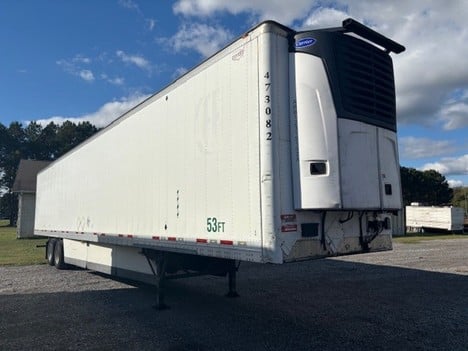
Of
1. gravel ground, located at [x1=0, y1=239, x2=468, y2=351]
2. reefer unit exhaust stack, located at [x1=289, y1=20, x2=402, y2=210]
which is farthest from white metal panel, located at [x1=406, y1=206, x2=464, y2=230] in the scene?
reefer unit exhaust stack, located at [x1=289, y1=20, x2=402, y2=210]

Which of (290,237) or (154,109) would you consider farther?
(154,109)

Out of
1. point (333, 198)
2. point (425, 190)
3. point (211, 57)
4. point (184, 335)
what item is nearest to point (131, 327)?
point (184, 335)

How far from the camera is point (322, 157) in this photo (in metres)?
5.48

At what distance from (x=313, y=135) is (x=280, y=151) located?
0.49 metres

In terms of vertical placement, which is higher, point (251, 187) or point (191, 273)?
point (251, 187)

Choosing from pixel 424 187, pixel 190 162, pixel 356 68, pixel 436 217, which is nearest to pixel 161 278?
pixel 190 162

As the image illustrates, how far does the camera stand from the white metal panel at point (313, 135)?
213 inches

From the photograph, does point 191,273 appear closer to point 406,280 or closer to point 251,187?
point 251,187

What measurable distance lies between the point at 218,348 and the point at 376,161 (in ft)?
11.4

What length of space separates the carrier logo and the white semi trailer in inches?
0.5

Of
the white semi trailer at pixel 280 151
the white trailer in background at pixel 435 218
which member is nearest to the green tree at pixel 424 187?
the white trailer in background at pixel 435 218

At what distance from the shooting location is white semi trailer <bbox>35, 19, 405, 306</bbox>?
17.9 ft

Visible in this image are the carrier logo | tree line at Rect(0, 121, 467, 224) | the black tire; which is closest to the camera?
the carrier logo

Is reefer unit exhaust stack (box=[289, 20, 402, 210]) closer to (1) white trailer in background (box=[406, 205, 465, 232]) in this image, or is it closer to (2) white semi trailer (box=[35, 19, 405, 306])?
(2) white semi trailer (box=[35, 19, 405, 306])
